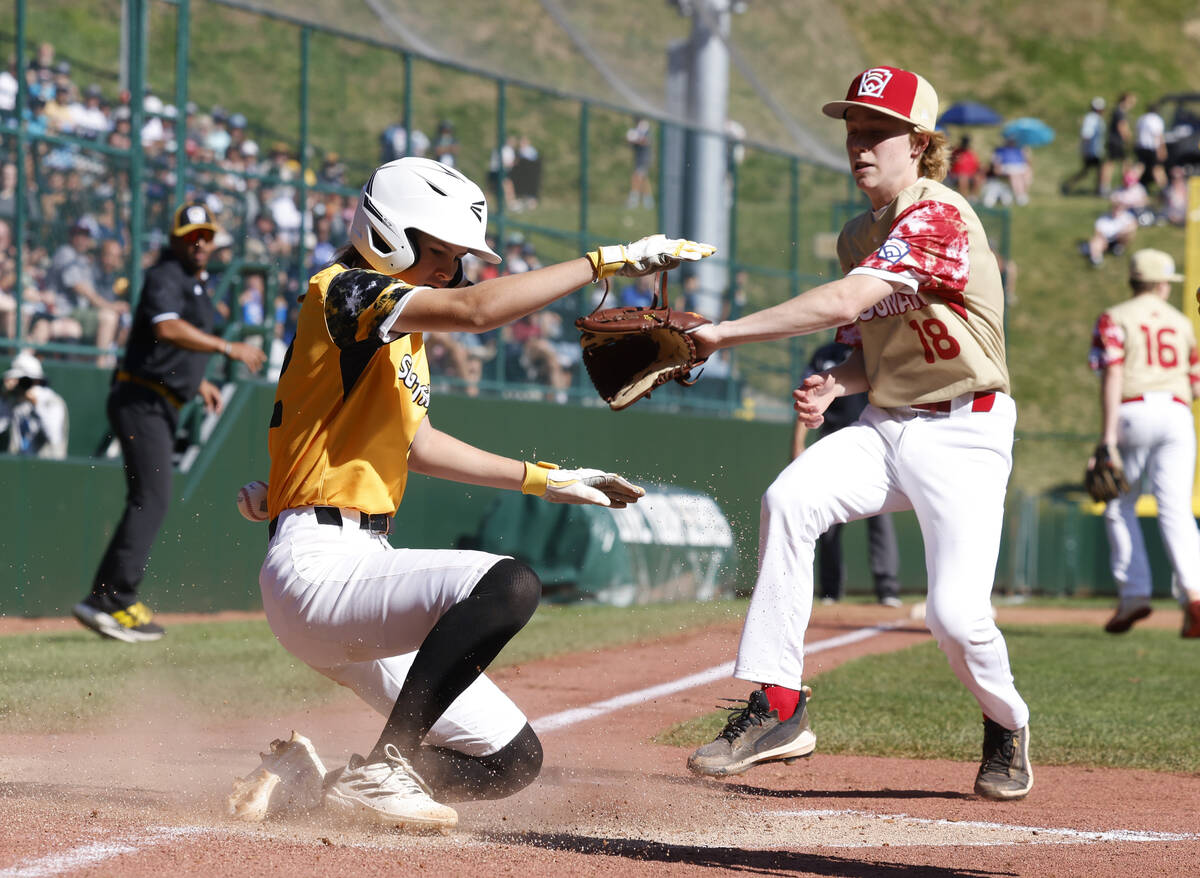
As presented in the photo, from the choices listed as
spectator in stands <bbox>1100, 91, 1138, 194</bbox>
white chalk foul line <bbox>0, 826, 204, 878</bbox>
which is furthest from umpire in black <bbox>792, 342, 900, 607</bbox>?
spectator in stands <bbox>1100, 91, 1138, 194</bbox>

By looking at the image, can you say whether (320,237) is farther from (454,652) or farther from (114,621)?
(454,652)

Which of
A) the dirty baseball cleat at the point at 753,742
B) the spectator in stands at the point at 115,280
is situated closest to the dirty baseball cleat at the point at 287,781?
the dirty baseball cleat at the point at 753,742

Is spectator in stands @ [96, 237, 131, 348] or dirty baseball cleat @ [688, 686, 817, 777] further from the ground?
spectator in stands @ [96, 237, 131, 348]

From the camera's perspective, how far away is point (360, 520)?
403 centimetres

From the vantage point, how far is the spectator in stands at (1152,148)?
34250 millimetres

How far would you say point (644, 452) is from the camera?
50.0 ft

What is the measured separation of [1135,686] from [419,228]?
218 inches

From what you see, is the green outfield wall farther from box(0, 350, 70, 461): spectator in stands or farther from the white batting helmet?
the white batting helmet

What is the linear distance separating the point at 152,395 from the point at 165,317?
46cm

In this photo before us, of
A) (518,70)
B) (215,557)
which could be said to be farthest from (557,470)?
(518,70)

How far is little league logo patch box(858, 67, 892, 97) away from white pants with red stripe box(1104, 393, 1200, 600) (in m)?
5.49

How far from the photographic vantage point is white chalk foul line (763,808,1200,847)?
13.6ft

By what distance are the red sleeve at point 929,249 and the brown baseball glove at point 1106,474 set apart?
5.24 meters

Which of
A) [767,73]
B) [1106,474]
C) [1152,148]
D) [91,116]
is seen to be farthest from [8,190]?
[1152,148]
